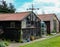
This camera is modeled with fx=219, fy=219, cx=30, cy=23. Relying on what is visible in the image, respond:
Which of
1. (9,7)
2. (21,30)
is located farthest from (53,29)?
(9,7)

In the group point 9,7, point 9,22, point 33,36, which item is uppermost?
point 9,7

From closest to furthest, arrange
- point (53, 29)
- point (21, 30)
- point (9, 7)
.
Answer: point (21, 30)
point (53, 29)
point (9, 7)

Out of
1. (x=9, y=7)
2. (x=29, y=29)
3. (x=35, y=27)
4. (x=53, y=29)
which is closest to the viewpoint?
(x=29, y=29)

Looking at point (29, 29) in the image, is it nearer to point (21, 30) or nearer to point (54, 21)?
point (21, 30)

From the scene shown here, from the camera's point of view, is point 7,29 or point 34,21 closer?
point 7,29

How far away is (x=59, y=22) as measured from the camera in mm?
61719

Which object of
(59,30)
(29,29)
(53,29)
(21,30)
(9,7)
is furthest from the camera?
(9,7)

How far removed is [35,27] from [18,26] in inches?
250

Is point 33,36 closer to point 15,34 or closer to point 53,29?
point 15,34

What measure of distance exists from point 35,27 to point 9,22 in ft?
21.7

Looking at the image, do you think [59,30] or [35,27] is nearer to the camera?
[35,27]

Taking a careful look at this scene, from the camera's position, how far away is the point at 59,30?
6116cm

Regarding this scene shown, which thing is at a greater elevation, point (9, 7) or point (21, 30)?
point (9, 7)

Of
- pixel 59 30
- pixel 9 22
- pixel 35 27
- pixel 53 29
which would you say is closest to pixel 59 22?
pixel 59 30
